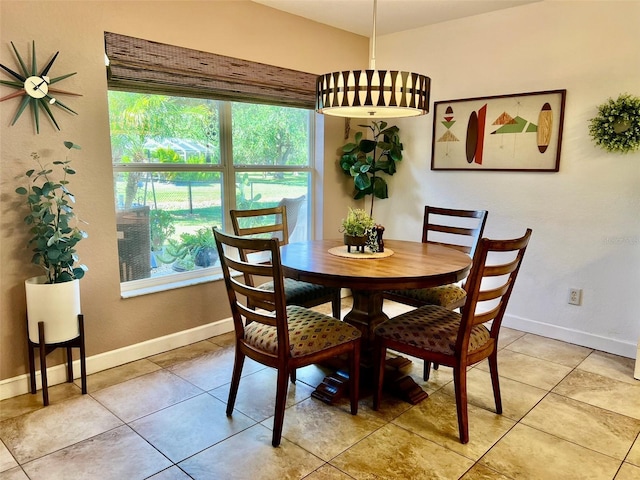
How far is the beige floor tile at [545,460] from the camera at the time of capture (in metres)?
1.83

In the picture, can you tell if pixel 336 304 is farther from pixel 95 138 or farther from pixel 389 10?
pixel 389 10

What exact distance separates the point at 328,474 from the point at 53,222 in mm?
1843

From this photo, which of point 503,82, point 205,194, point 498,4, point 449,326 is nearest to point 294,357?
point 449,326

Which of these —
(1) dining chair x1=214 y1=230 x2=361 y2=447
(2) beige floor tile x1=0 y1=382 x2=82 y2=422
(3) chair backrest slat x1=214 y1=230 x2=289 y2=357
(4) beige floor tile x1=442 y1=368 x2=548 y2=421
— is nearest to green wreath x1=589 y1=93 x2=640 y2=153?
(4) beige floor tile x1=442 y1=368 x2=548 y2=421

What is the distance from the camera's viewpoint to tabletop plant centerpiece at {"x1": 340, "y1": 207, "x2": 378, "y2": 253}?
2.47 m

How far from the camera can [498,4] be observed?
10.5ft

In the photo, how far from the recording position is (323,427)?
84.0 inches

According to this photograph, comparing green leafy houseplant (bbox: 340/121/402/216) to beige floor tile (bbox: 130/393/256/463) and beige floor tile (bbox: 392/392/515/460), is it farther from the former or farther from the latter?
beige floor tile (bbox: 130/393/256/463)

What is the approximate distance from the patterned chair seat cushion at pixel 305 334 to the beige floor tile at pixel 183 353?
0.95 m

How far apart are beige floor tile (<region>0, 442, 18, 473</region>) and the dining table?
1373 millimetres

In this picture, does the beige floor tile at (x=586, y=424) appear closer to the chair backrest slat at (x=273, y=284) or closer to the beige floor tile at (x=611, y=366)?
the beige floor tile at (x=611, y=366)

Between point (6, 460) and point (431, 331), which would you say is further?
point (431, 331)

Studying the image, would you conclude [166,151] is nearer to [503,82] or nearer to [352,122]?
[352,122]

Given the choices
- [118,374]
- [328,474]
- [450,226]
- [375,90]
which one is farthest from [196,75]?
[328,474]
